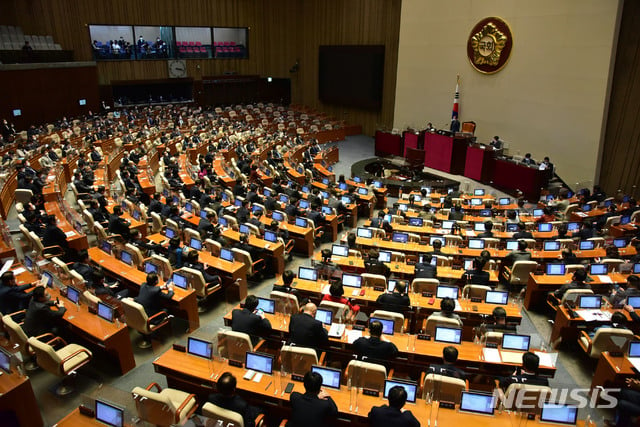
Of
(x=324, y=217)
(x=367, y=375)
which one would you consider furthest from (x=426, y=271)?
(x=324, y=217)

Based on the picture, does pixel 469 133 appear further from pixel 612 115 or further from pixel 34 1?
pixel 34 1

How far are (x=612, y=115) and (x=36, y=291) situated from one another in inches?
699

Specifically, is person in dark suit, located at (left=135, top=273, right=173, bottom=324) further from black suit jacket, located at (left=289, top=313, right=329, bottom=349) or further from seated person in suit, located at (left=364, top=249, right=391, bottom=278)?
seated person in suit, located at (left=364, top=249, right=391, bottom=278)

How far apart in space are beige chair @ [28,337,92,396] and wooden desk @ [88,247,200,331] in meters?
1.73

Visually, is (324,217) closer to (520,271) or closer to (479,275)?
(479,275)

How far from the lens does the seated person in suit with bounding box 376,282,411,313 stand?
734 centimetres

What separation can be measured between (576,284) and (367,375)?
16.3 ft

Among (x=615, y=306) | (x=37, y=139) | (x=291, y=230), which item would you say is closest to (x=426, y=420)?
(x=615, y=306)

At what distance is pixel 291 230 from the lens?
38.8ft

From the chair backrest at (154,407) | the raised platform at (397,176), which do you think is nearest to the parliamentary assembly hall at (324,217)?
the chair backrest at (154,407)

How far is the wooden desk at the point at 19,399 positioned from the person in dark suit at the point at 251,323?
8.83ft

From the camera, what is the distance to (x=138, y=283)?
8578mm

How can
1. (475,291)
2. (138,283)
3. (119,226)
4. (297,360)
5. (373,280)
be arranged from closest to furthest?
(297,360)
(475,291)
(373,280)
(138,283)
(119,226)

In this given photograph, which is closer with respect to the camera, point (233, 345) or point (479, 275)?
point (233, 345)
